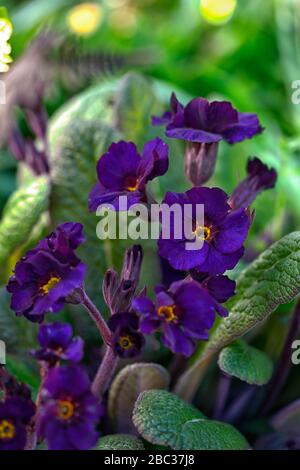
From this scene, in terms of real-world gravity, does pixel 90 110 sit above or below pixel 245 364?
above

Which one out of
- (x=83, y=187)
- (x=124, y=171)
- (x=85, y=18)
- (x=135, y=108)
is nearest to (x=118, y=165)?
(x=124, y=171)

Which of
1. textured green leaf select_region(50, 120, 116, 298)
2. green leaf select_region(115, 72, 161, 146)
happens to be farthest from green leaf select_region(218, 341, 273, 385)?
green leaf select_region(115, 72, 161, 146)

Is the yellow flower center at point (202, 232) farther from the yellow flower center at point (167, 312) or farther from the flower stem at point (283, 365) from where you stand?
the flower stem at point (283, 365)

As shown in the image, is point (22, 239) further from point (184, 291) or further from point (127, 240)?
point (184, 291)

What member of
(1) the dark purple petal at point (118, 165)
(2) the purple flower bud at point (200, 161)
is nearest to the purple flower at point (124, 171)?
(1) the dark purple petal at point (118, 165)

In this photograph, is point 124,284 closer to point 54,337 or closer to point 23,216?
point 54,337

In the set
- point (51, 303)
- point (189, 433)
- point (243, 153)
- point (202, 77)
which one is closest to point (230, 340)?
point (189, 433)
